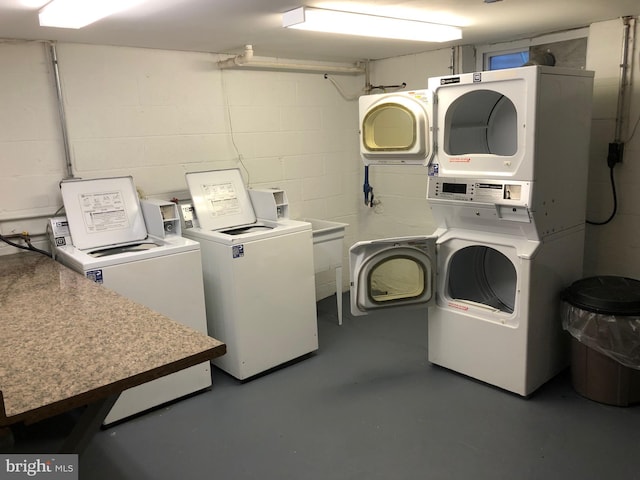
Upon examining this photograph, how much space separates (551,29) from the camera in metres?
3.47

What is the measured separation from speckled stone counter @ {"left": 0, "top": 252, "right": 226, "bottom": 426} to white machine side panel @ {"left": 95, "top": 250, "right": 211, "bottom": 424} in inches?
15.6

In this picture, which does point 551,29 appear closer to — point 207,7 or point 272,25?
point 272,25

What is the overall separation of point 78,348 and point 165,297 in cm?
127

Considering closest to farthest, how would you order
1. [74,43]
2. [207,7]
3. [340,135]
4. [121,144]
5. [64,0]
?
[64,0], [207,7], [74,43], [121,144], [340,135]

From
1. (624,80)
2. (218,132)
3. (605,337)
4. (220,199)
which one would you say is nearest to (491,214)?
(605,337)

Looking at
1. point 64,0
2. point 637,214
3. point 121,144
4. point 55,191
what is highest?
point 64,0

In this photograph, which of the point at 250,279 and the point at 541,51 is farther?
the point at 541,51

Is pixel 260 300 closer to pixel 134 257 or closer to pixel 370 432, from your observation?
pixel 134 257

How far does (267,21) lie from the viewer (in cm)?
282

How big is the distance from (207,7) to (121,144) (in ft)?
4.47

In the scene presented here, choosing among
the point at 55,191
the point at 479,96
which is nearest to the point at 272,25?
the point at 479,96

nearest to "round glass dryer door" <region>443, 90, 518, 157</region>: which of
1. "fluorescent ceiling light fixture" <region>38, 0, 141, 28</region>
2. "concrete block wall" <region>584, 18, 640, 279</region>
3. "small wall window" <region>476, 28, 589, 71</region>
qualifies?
"small wall window" <region>476, 28, 589, 71</region>

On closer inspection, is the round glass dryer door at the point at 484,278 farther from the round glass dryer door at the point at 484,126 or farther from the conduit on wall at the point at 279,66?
the conduit on wall at the point at 279,66

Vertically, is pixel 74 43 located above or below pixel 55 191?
above
